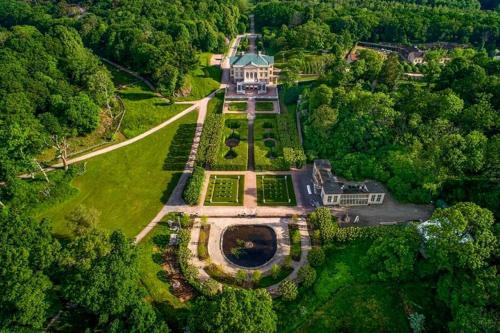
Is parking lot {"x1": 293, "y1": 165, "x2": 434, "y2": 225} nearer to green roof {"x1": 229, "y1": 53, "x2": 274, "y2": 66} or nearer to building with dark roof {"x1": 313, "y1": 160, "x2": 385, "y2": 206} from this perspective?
building with dark roof {"x1": 313, "y1": 160, "x2": 385, "y2": 206}

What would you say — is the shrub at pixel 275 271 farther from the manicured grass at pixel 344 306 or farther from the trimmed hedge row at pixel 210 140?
the trimmed hedge row at pixel 210 140

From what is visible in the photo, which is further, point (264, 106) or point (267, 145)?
point (264, 106)

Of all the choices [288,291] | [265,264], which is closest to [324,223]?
[265,264]

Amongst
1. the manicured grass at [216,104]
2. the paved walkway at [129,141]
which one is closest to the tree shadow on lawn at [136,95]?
the paved walkway at [129,141]

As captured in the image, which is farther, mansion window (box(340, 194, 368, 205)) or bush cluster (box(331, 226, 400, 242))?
mansion window (box(340, 194, 368, 205))

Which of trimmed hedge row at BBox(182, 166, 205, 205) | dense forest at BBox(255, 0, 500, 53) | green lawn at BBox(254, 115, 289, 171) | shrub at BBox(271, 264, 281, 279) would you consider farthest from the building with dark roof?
dense forest at BBox(255, 0, 500, 53)

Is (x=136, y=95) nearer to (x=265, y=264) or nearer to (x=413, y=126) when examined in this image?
(x=265, y=264)
